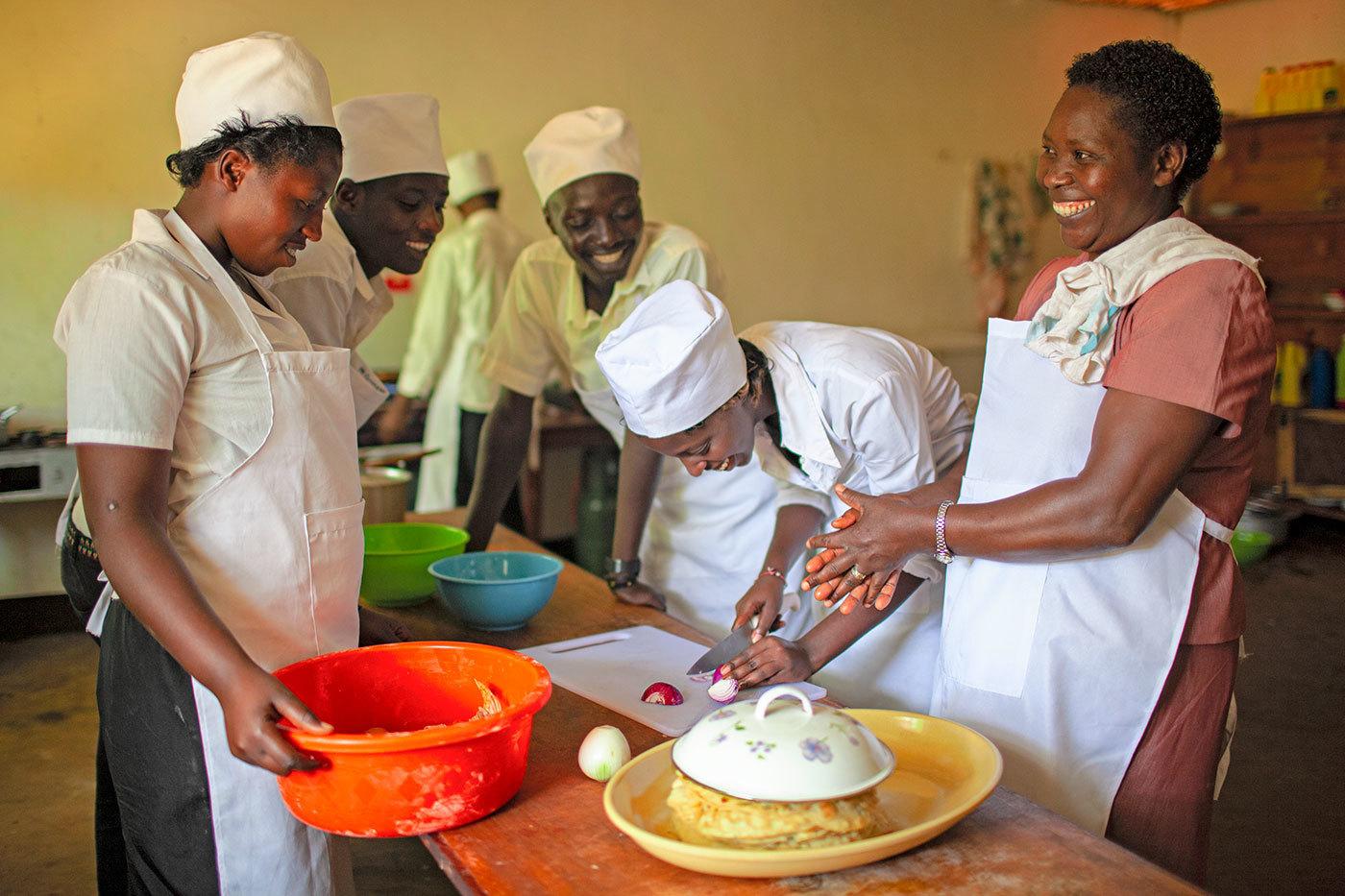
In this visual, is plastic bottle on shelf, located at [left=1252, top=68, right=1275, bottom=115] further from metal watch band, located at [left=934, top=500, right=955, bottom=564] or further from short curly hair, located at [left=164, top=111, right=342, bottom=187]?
short curly hair, located at [left=164, top=111, right=342, bottom=187]

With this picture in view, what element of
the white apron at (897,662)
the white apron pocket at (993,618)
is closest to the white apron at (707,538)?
the white apron at (897,662)

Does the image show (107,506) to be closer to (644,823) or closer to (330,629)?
(330,629)

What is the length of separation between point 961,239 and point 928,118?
32.5 inches

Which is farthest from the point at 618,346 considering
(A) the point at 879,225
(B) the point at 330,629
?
(A) the point at 879,225

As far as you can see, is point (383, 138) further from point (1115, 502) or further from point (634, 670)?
point (1115, 502)

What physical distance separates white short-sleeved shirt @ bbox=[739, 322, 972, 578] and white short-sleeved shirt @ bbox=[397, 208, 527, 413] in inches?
117

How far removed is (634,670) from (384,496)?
100cm

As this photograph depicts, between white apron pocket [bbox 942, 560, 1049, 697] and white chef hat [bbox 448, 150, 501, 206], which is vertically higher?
white chef hat [bbox 448, 150, 501, 206]

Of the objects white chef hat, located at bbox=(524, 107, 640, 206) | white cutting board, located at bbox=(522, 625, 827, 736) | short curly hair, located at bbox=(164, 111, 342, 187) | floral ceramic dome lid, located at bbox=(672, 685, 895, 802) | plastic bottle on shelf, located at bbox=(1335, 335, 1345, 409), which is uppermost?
white chef hat, located at bbox=(524, 107, 640, 206)

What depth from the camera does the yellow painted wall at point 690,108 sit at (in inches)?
178

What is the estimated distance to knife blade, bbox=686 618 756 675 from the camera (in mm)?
1782

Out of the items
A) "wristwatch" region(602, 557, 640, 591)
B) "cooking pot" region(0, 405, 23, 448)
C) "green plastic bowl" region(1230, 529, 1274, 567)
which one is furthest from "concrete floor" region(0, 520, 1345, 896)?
"wristwatch" region(602, 557, 640, 591)

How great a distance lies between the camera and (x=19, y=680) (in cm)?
414

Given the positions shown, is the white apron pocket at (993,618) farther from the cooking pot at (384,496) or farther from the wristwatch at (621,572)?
the cooking pot at (384,496)
